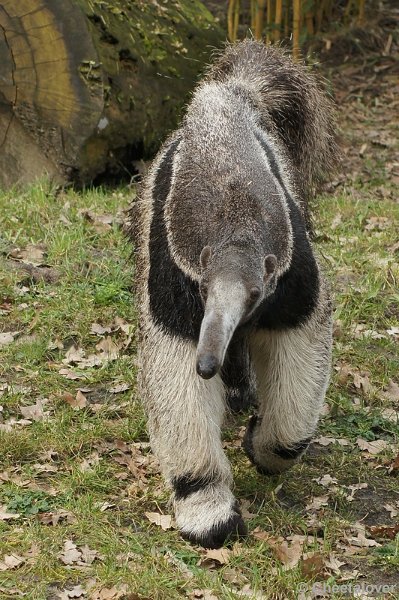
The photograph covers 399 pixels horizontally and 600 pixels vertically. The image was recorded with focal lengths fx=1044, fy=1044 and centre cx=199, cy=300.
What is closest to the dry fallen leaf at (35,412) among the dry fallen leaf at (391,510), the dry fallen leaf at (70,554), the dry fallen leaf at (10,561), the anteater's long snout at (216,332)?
the dry fallen leaf at (70,554)

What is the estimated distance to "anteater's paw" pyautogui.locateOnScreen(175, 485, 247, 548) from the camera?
5285 mm

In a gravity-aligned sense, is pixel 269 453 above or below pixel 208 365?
below

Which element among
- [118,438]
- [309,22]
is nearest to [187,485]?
[118,438]

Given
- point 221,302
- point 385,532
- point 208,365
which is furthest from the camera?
point 385,532

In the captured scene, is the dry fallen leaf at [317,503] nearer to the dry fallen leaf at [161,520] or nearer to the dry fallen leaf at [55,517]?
the dry fallen leaf at [161,520]

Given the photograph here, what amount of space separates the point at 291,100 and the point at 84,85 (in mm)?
3382

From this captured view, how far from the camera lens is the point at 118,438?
6488 millimetres

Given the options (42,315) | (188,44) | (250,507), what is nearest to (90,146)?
(188,44)

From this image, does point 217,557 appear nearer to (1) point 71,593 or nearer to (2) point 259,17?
(1) point 71,593

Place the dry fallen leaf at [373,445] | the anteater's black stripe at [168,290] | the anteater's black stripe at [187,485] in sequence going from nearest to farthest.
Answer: the anteater's black stripe at [168,290] → the anteater's black stripe at [187,485] → the dry fallen leaf at [373,445]

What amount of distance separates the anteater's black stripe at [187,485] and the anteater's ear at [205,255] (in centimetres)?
129

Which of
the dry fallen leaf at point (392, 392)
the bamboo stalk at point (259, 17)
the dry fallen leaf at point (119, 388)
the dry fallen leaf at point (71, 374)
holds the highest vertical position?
the bamboo stalk at point (259, 17)

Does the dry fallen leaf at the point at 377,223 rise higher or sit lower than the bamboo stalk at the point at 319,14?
lower

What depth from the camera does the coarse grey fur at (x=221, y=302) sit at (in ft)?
15.6
